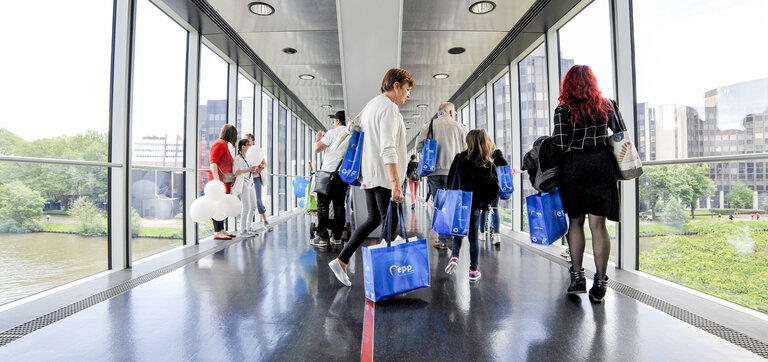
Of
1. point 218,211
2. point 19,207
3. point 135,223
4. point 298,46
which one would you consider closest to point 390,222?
point 218,211

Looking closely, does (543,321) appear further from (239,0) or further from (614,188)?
(239,0)

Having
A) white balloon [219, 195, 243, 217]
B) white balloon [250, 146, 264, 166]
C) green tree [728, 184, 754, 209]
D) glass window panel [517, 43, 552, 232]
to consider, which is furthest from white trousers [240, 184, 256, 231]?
green tree [728, 184, 754, 209]

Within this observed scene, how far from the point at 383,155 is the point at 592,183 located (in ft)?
4.27

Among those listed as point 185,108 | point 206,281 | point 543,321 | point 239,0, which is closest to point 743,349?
point 543,321

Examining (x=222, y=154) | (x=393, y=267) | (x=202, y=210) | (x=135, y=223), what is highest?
(x=222, y=154)

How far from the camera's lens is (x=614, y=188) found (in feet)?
7.74

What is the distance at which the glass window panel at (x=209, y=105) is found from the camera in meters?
5.31

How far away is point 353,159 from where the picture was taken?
278 cm

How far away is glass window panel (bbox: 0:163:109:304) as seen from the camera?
249cm

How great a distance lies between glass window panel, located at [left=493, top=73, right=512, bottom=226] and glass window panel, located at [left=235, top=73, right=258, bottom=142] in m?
4.81

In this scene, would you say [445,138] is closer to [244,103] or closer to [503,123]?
[503,123]

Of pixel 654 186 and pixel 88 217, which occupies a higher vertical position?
pixel 654 186

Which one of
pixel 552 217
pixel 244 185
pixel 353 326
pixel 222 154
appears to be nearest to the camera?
pixel 353 326

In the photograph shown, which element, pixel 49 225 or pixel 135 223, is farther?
pixel 135 223
